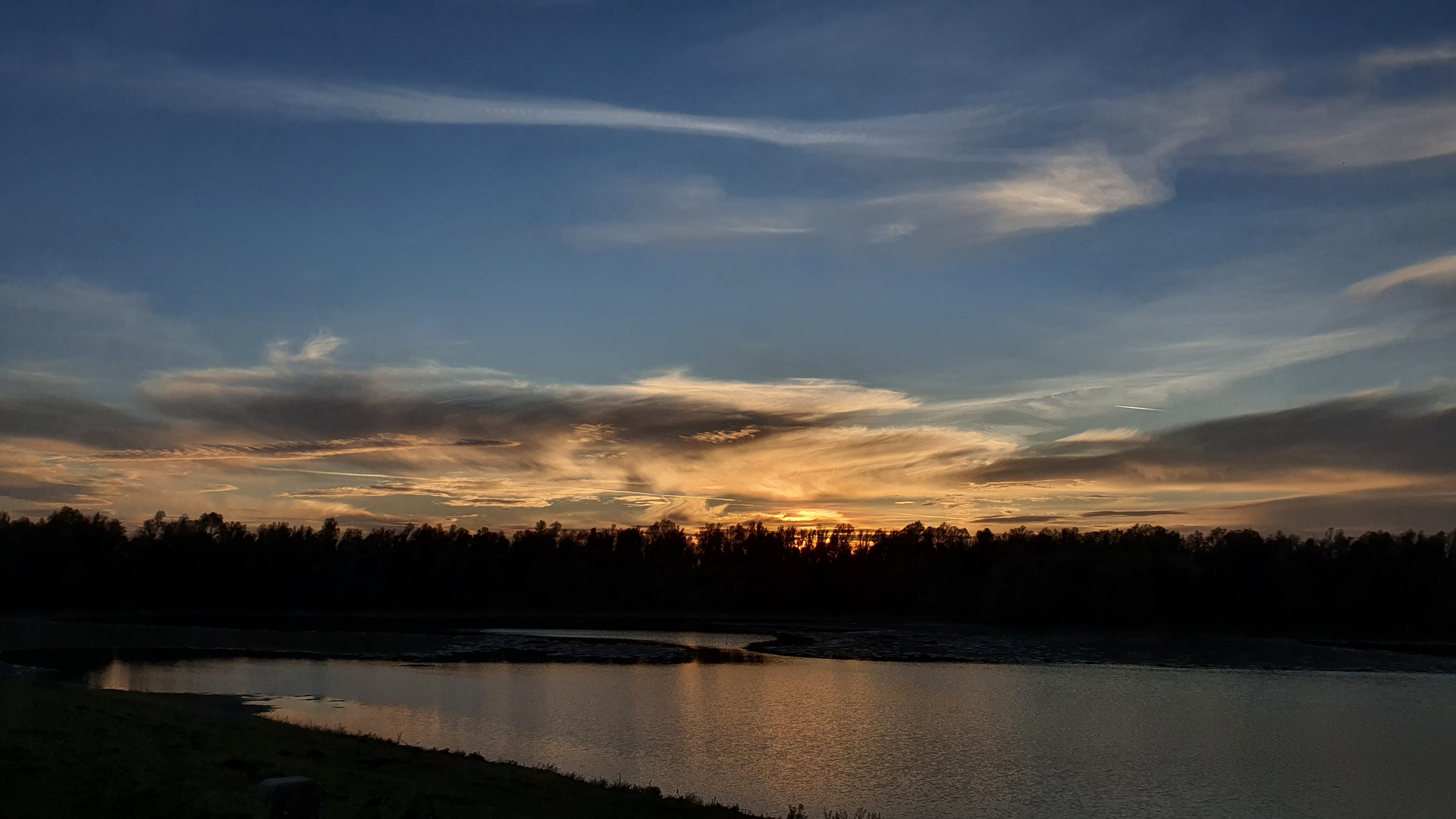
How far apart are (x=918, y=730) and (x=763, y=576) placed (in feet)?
399

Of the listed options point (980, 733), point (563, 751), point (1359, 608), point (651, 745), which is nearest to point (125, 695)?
point (563, 751)

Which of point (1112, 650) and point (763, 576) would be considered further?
point (763, 576)

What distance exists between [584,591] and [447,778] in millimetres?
135129

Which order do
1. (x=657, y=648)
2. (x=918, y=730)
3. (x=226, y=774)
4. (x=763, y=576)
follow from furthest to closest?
(x=763, y=576), (x=657, y=648), (x=918, y=730), (x=226, y=774)

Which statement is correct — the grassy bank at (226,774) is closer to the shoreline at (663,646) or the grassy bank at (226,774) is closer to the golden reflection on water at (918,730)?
the golden reflection on water at (918,730)

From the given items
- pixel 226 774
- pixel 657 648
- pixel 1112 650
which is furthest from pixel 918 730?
pixel 1112 650

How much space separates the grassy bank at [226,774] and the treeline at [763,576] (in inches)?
4166

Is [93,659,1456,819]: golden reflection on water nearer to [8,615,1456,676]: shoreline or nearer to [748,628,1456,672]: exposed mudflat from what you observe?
[8,615,1456,676]: shoreline

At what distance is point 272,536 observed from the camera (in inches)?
5915

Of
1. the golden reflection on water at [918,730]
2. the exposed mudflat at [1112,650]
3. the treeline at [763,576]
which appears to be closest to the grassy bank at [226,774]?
the golden reflection on water at [918,730]

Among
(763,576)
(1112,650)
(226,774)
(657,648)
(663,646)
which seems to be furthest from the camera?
(763,576)

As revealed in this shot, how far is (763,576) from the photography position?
518 feet

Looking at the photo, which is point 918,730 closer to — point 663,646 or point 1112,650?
point 663,646

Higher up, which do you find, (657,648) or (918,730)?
(918,730)
